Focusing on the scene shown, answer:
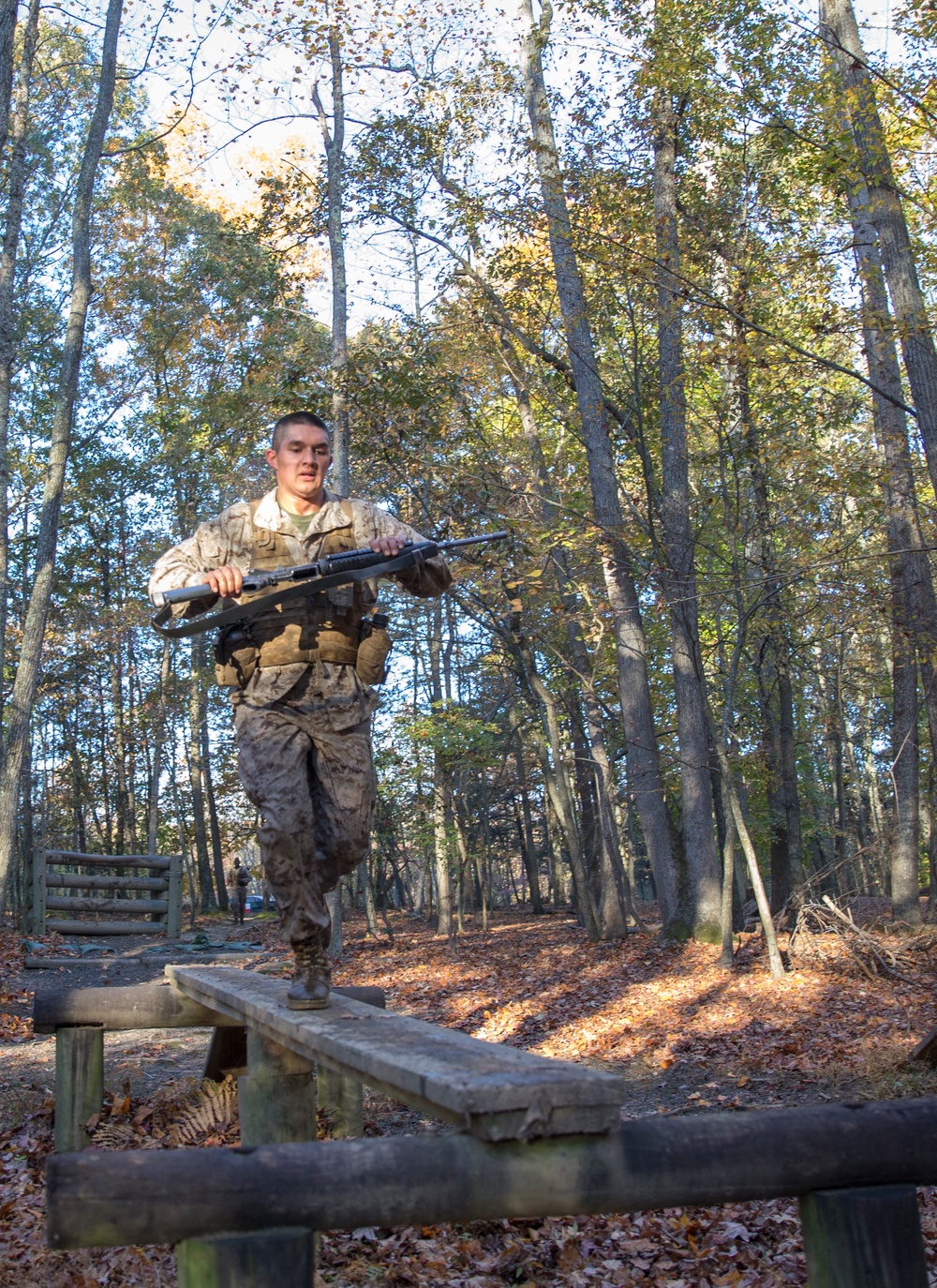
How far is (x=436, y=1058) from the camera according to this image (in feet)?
10.00

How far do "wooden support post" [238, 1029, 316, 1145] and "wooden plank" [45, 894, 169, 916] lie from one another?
12024mm

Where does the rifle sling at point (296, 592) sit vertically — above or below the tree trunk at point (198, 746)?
below

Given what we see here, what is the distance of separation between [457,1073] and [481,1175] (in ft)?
1.09

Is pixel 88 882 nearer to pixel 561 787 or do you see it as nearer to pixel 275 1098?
pixel 561 787

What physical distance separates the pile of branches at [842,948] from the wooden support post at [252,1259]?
957 centimetres

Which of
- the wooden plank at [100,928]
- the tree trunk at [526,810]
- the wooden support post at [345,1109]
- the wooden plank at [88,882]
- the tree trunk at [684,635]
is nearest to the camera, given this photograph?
the wooden support post at [345,1109]

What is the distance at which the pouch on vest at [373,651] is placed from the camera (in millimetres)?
4914

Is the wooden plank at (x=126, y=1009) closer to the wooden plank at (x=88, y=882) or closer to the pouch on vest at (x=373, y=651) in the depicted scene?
the pouch on vest at (x=373, y=651)

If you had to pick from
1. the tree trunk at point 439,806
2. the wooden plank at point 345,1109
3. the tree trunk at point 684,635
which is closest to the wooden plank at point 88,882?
the tree trunk at point 439,806

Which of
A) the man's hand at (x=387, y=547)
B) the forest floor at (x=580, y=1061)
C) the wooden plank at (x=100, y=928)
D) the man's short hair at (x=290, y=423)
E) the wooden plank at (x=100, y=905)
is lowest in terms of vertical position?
the forest floor at (x=580, y=1061)

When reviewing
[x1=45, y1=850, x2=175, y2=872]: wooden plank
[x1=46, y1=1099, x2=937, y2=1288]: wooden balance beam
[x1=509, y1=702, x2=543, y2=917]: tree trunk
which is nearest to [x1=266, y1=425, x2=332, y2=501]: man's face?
[x1=46, y1=1099, x2=937, y2=1288]: wooden balance beam

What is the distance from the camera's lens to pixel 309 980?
185 inches

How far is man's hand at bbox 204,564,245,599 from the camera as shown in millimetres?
4488

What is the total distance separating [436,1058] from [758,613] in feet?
47.9
